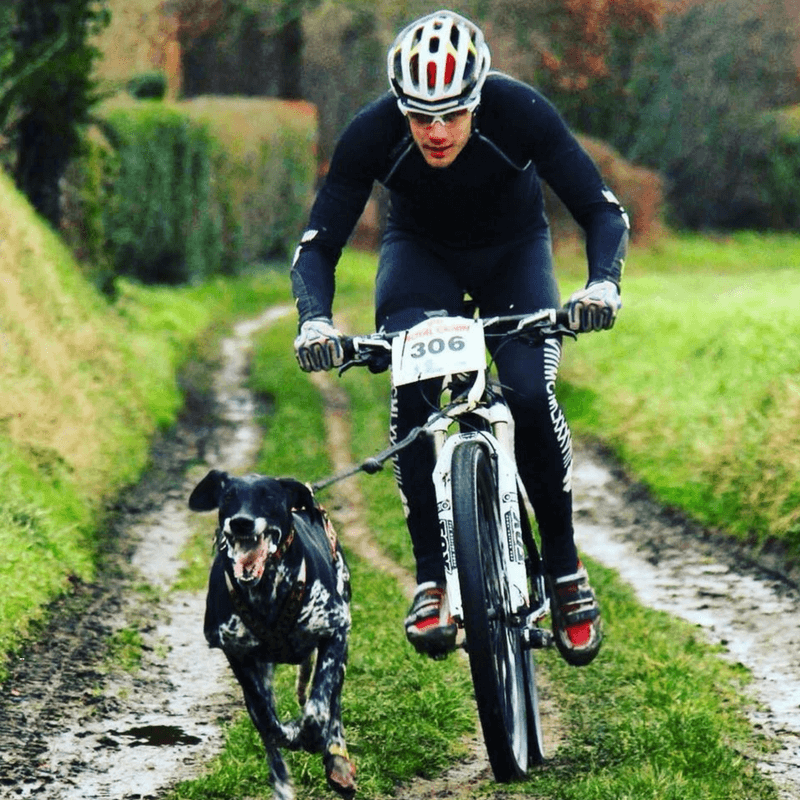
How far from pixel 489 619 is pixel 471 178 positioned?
5.39 ft

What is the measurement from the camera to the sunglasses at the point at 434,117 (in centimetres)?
505

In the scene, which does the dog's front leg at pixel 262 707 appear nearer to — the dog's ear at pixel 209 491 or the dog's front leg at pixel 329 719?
the dog's front leg at pixel 329 719

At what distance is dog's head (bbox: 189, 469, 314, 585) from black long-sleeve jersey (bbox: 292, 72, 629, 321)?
984mm

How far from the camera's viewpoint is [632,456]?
12.2 meters

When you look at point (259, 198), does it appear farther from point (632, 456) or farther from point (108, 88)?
point (632, 456)

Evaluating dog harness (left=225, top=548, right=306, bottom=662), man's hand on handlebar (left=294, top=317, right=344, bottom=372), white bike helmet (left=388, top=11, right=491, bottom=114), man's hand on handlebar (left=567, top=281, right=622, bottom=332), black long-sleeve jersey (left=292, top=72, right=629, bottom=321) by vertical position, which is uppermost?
white bike helmet (left=388, top=11, right=491, bottom=114)

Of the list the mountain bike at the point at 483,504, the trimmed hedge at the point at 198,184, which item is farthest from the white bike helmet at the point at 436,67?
the trimmed hedge at the point at 198,184

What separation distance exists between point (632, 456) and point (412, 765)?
276 inches

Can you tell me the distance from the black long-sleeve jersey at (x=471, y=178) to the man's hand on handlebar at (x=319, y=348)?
18cm

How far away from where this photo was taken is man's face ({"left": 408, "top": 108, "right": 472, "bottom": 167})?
5078mm

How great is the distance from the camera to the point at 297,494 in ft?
15.2

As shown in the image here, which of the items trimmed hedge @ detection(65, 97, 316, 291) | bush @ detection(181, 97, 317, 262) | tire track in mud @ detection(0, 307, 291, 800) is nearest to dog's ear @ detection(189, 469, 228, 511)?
tire track in mud @ detection(0, 307, 291, 800)

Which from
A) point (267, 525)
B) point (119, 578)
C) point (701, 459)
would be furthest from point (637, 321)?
point (267, 525)

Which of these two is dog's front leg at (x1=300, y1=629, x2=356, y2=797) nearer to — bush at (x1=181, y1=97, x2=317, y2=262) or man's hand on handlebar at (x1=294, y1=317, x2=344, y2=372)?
man's hand on handlebar at (x1=294, y1=317, x2=344, y2=372)
